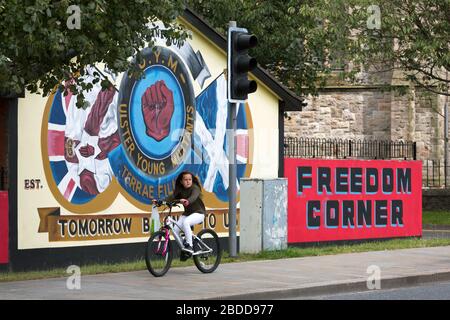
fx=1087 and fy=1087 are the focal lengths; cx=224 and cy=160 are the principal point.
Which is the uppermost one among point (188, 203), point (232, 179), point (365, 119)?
point (365, 119)

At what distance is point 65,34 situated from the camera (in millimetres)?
13836

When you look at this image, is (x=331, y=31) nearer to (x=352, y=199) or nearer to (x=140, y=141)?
(x=352, y=199)

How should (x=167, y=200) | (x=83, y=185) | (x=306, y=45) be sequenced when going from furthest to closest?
(x=306, y=45) → (x=83, y=185) → (x=167, y=200)

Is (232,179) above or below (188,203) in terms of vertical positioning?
above

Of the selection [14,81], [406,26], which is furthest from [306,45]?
[14,81]

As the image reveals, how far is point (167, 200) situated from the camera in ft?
52.2

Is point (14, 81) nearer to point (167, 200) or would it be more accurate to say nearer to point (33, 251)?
point (167, 200)

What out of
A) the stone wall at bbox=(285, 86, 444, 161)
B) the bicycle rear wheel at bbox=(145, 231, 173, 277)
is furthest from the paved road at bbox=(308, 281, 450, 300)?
Result: the stone wall at bbox=(285, 86, 444, 161)

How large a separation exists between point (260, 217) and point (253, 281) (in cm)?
454

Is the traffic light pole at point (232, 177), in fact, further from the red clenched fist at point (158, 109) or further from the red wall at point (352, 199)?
the red wall at point (352, 199)

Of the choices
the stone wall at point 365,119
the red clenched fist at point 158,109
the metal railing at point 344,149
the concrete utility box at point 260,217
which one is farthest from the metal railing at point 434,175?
the red clenched fist at point 158,109

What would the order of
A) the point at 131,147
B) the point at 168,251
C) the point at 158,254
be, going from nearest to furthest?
the point at 158,254, the point at 168,251, the point at 131,147

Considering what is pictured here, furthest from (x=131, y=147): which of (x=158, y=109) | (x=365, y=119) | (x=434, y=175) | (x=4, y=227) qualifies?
(x=365, y=119)
